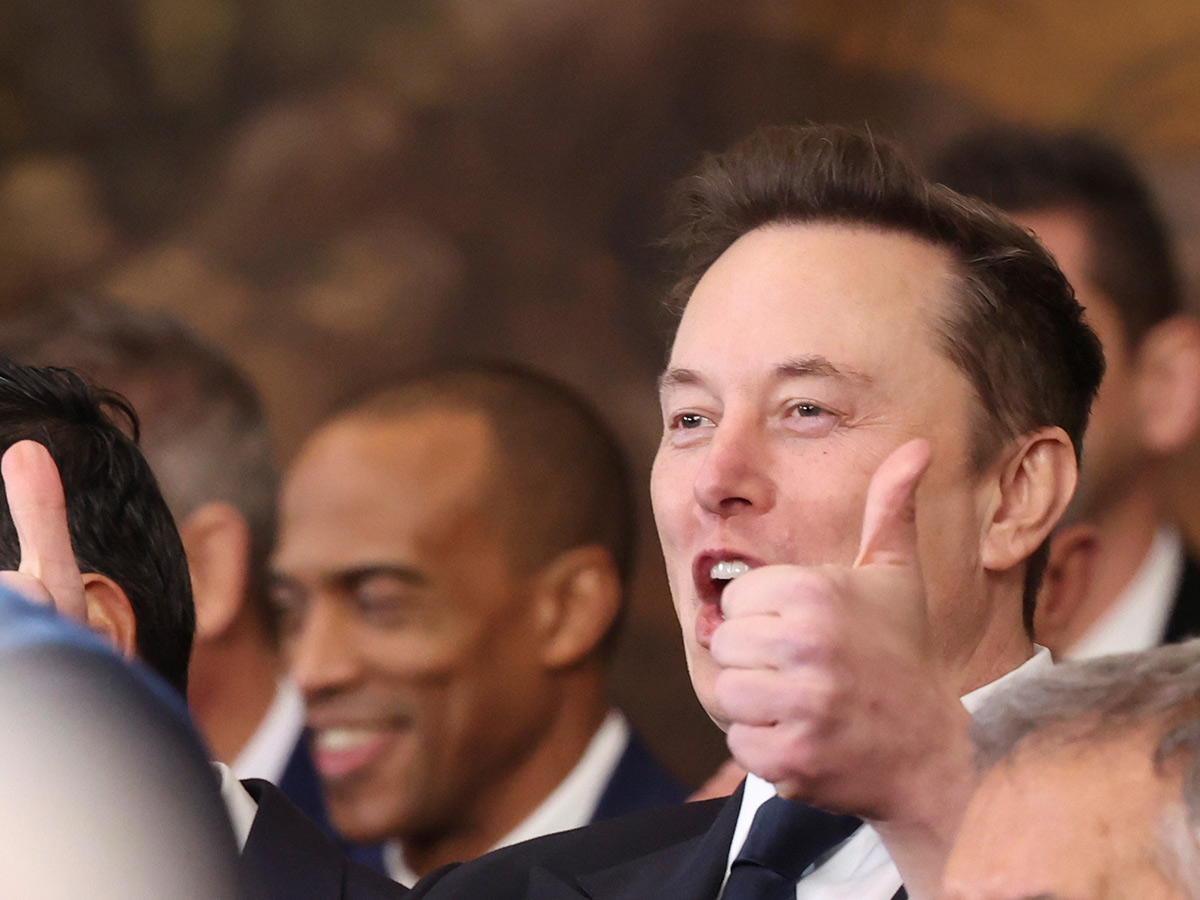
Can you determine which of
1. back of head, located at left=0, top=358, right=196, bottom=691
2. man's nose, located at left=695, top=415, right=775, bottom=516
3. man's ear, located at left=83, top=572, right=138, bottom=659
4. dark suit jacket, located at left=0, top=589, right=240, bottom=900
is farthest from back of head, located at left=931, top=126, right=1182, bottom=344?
dark suit jacket, located at left=0, top=589, right=240, bottom=900

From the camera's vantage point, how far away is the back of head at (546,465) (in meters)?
4.63

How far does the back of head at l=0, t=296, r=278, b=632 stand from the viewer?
5.04m

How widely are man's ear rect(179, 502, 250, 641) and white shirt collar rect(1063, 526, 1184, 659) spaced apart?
7.63 ft

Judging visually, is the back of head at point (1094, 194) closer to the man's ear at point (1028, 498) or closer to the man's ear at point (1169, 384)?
the man's ear at point (1169, 384)

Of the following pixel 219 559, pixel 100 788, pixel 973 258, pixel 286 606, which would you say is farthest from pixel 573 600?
pixel 100 788

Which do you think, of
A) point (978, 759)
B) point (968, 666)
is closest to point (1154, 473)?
point (968, 666)

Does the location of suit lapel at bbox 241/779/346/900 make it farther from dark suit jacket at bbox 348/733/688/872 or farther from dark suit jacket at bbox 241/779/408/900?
dark suit jacket at bbox 348/733/688/872

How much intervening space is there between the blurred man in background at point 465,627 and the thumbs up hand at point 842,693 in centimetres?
312

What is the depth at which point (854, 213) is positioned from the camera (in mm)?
2125

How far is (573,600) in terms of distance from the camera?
4.73 metres

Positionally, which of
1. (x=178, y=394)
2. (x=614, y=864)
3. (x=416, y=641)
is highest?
(x=178, y=394)

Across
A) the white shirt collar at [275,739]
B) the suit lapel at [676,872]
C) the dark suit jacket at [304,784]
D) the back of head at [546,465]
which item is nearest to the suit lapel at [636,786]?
the back of head at [546,465]

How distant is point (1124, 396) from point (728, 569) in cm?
274

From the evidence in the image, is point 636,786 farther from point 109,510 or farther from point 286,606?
point 109,510
